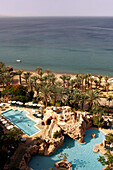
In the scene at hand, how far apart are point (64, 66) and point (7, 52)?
49438 mm

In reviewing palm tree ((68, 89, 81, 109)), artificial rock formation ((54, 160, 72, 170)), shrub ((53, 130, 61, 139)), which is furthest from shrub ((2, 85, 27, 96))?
artificial rock formation ((54, 160, 72, 170))

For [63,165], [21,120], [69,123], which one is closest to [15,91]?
[21,120]

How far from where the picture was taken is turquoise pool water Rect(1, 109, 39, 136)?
109 ft

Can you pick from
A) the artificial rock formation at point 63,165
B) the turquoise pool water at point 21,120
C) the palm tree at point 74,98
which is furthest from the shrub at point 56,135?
the palm tree at point 74,98

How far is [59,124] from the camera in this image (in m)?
32.2

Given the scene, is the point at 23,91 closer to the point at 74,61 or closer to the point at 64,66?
the point at 64,66

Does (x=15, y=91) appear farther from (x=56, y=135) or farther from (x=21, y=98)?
(x=56, y=135)

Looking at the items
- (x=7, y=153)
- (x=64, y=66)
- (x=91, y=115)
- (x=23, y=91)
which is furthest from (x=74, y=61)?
(x=7, y=153)

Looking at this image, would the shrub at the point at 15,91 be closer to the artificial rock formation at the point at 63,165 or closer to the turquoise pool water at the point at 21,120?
the turquoise pool water at the point at 21,120

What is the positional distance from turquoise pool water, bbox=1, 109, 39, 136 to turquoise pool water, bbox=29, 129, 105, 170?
6.45 m

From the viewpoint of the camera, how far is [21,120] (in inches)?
1438

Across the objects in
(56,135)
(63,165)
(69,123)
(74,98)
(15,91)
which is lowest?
(63,165)

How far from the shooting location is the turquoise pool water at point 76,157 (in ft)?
84.6

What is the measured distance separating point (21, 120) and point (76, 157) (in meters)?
14.7
